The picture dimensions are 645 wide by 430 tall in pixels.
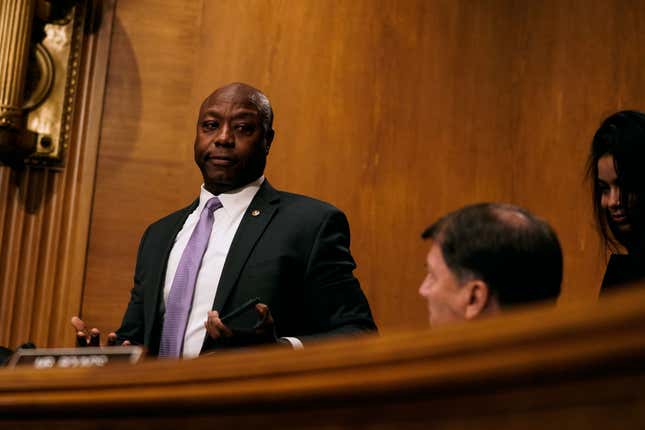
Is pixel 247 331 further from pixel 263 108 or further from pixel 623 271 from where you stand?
pixel 263 108

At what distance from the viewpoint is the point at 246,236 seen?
241 centimetres

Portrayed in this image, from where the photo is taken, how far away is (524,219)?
1.28 meters

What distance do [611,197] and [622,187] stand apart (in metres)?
0.05

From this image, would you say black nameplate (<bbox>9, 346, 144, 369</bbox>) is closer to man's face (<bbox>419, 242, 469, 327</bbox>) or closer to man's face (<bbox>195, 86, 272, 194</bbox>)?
man's face (<bbox>419, 242, 469, 327</bbox>)

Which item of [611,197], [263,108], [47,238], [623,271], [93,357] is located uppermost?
[263,108]

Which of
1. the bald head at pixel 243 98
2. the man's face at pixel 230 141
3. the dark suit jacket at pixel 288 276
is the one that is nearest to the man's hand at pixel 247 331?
the dark suit jacket at pixel 288 276

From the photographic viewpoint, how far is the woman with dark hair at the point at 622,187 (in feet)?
6.24

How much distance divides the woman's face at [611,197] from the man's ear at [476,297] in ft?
2.60

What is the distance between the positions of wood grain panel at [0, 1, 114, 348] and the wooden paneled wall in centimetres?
6

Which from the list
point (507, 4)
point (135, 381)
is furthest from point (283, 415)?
point (507, 4)

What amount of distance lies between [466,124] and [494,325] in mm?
3303

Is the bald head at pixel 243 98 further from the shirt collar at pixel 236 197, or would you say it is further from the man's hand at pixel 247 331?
the man's hand at pixel 247 331

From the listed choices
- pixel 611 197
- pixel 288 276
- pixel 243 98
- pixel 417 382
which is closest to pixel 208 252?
pixel 288 276

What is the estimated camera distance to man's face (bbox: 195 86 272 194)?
2.54 metres
